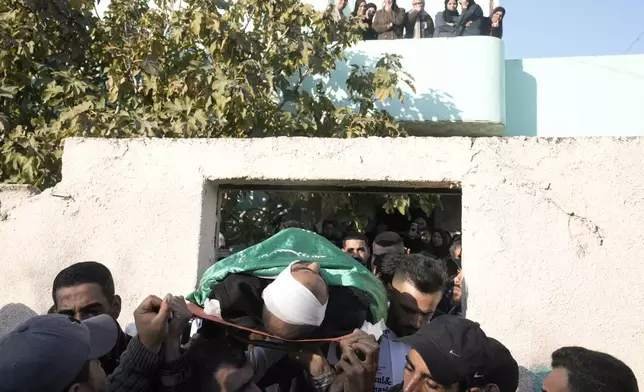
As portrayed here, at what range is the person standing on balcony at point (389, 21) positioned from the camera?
24.2 feet

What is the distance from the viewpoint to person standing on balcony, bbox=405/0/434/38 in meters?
7.52

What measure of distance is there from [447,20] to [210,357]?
6.53 meters

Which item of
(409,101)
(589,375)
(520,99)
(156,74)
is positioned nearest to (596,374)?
(589,375)

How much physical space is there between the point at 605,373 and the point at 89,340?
141 cm

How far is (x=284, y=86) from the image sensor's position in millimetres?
5516

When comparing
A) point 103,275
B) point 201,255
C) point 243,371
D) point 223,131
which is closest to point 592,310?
point 243,371

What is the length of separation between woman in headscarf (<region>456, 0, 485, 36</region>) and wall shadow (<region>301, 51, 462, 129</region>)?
95 cm

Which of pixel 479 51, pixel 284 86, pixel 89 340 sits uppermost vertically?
pixel 479 51

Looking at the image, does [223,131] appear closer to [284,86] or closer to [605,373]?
[284,86]

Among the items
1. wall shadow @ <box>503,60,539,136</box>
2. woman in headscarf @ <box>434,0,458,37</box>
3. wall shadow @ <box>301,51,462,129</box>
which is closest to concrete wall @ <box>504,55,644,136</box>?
wall shadow @ <box>503,60,539,136</box>

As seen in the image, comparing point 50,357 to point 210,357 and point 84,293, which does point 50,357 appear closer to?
point 210,357

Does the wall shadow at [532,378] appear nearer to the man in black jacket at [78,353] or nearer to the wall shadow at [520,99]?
the man in black jacket at [78,353]

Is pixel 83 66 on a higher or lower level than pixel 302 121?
higher

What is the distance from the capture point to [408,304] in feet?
8.66
